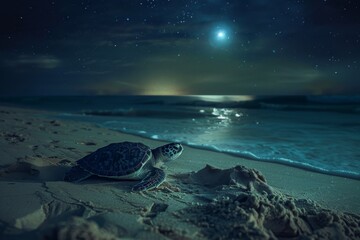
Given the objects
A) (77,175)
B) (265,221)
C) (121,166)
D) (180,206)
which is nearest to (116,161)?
(121,166)

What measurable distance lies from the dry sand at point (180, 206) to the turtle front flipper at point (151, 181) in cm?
8

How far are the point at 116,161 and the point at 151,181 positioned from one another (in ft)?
1.78

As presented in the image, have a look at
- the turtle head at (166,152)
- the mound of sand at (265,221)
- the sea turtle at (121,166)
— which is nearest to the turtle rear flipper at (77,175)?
the sea turtle at (121,166)

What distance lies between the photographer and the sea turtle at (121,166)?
3.94 meters

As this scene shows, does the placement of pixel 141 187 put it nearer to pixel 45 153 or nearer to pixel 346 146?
pixel 45 153

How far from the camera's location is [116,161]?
13.1ft

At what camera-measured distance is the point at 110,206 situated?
121 inches

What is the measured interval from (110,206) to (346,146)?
647 centimetres

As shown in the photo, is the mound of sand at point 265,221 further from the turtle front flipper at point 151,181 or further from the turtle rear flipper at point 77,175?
the turtle rear flipper at point 77,175

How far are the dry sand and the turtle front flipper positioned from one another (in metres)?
0.08

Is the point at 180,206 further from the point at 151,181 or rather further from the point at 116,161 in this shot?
the point at 116,161

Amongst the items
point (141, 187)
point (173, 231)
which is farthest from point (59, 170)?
point (173, 231)

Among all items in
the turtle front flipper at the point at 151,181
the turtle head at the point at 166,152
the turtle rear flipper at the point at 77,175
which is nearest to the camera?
the turtle front flipper at the point at 151,181

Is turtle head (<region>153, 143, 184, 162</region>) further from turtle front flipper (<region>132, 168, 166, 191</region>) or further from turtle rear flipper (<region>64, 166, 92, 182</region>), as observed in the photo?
turtle rear flipper (<region>64, 166, 92, 182</region>)
